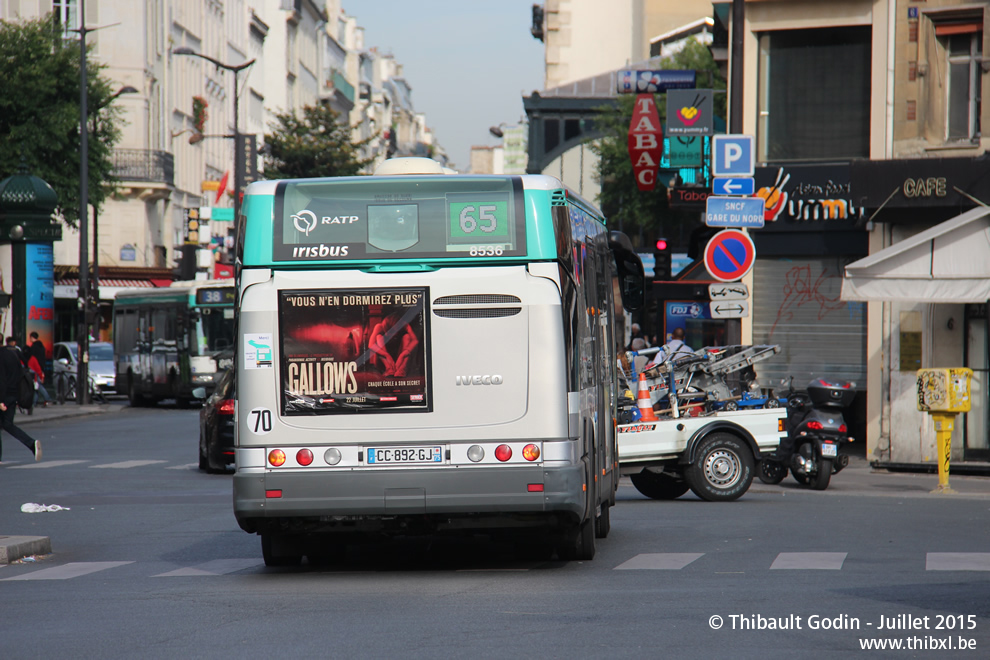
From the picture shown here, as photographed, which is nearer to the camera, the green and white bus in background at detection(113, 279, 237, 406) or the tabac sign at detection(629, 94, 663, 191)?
the tabac sign at detection(629, 94, 663, 191)

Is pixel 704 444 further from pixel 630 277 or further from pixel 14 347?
pixel 14 347

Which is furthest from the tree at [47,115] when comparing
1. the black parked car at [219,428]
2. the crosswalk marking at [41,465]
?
the black parked car at [219,428]

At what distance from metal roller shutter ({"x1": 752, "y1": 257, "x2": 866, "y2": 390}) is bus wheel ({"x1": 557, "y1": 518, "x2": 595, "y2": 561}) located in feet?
41.2

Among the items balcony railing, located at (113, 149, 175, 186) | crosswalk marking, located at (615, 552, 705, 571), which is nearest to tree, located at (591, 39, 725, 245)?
balcony railing, located at (113, 149, 175, 186)

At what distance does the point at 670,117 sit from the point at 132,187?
41.8 m

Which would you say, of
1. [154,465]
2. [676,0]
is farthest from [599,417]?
[676,0]

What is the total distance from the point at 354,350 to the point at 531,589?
1986 millimetres

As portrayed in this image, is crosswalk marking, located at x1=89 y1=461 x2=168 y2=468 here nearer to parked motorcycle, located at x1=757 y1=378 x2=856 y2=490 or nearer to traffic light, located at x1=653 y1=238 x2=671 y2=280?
traffic light, located at x1=653 y1=238 x2=671 y2=280

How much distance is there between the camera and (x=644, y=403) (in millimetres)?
16406

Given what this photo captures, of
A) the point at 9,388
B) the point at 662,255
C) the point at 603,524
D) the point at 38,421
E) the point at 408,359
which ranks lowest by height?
the point at 38,421

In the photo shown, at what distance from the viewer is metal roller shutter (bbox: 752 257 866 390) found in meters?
23.2

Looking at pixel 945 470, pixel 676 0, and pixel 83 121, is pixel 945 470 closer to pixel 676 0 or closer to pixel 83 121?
pixel 83 121

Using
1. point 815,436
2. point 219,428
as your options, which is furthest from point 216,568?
point 219,428

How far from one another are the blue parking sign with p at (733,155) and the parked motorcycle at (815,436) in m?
3.23
